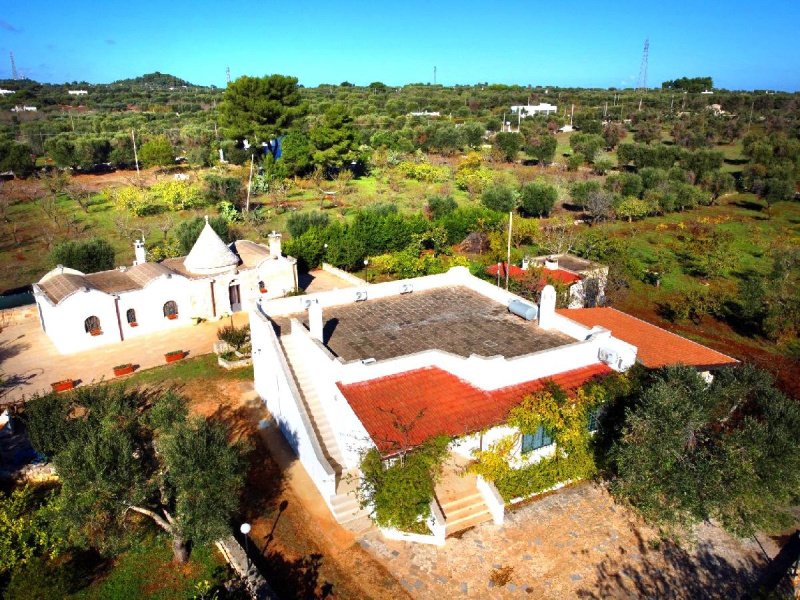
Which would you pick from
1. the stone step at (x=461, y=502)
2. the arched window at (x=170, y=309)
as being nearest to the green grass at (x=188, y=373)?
the arched window at (x=170, y=309)

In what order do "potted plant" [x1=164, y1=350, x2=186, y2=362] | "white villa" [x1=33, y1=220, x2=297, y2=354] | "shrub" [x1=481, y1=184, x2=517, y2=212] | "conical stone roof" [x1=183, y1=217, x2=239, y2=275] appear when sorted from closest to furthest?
"potted plant" [x1=164, y1=350, x2=186, y2=362]
"white villa" [x1=33, y1=220, x2=297, y2=354]
"conical stone roof" [x1=183, y1=217, x2=239, y2=275]
"shrub" [x1=481, y1=184, x2=517, y2=212]

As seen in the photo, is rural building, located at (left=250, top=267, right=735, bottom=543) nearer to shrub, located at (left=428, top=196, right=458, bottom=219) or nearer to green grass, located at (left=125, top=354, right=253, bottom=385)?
green grass, located at (left=125, top=354, right=253, bottom=385)

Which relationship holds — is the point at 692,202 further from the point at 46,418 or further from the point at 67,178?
the point at 67,178

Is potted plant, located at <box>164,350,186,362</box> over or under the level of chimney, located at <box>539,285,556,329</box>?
under

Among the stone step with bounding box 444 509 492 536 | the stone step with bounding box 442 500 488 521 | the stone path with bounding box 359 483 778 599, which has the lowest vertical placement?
the stone path with bounding box 359 483 778 599

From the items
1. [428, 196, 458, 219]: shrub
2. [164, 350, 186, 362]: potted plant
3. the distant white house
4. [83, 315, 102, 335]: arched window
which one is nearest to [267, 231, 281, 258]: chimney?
[164, 350, 186, 362]: potted plant

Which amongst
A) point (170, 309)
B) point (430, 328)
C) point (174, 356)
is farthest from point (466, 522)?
point (170, 309)
